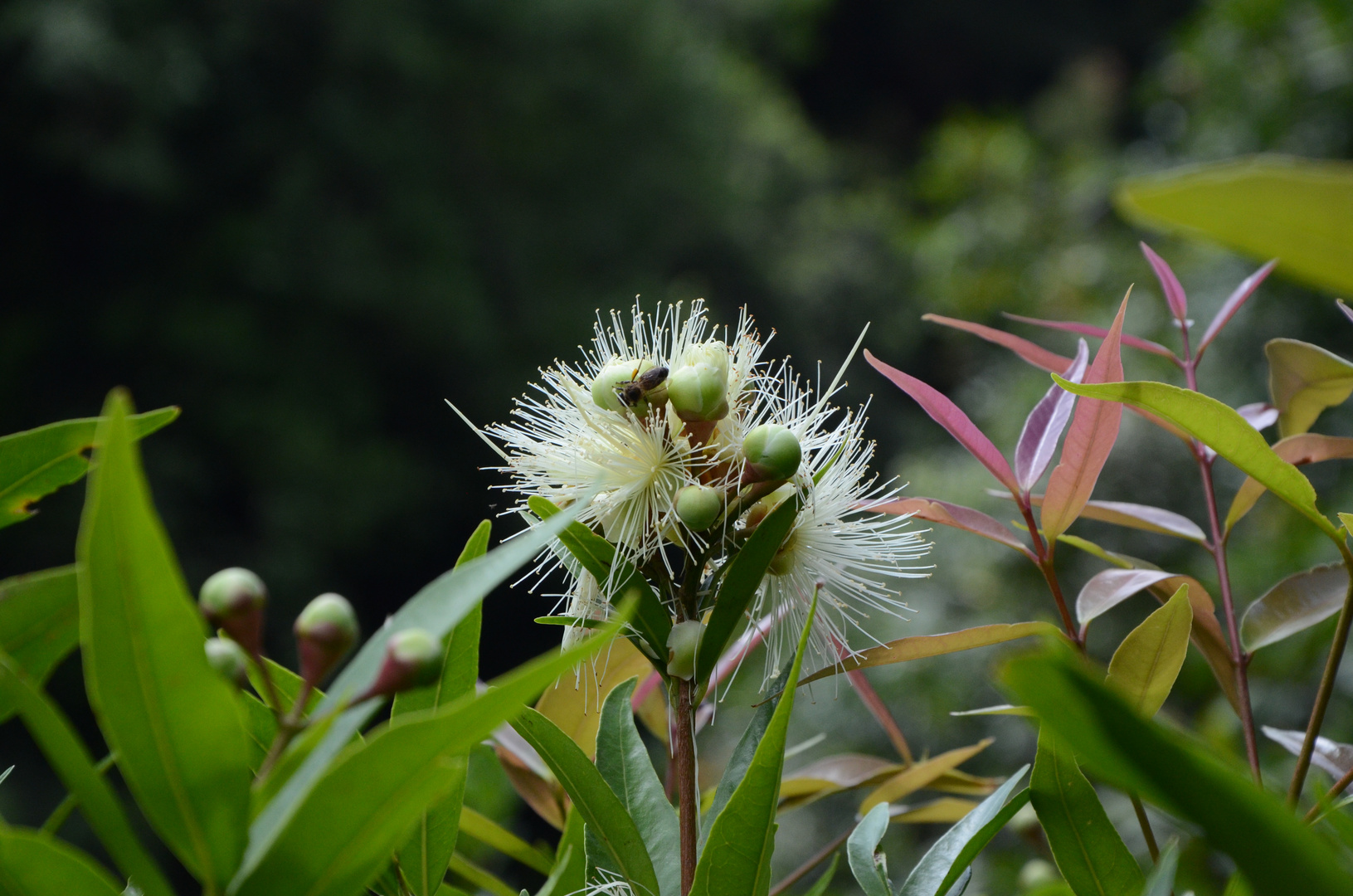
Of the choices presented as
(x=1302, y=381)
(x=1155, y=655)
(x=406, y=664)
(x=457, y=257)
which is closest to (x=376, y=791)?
(x=406, y=664)

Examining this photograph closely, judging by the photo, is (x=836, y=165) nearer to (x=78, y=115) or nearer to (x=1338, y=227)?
(x=78, y=115)

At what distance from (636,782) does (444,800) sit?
→ 67mm

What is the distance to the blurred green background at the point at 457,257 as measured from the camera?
263cm

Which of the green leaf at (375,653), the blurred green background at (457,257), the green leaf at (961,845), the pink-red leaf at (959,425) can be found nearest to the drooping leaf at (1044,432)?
the pink-red leaf at (959,425)

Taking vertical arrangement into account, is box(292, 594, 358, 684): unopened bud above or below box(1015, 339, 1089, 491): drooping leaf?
above

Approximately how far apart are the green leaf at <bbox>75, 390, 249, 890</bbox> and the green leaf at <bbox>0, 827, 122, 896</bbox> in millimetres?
24

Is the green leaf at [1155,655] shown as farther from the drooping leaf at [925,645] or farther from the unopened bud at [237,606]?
the unopened bud at [237,606]

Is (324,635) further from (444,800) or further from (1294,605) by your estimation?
(1294,605)

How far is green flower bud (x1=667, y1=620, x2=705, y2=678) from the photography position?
0.28m

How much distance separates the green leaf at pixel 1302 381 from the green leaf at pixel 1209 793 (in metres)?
Answer: 0.24

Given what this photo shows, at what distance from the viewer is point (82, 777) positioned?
166 mm

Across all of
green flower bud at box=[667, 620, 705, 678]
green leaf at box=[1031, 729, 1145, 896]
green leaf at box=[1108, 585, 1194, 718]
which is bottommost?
green leaf at box=[1031, 729, 1145, 896]

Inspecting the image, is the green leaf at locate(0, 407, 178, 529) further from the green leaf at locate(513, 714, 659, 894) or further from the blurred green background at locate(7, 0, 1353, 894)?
the blurred green background at locate(7, 0, 1353, 894)

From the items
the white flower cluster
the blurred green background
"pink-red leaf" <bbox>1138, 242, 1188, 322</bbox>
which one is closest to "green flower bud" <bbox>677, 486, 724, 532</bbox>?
the white flower cluster
